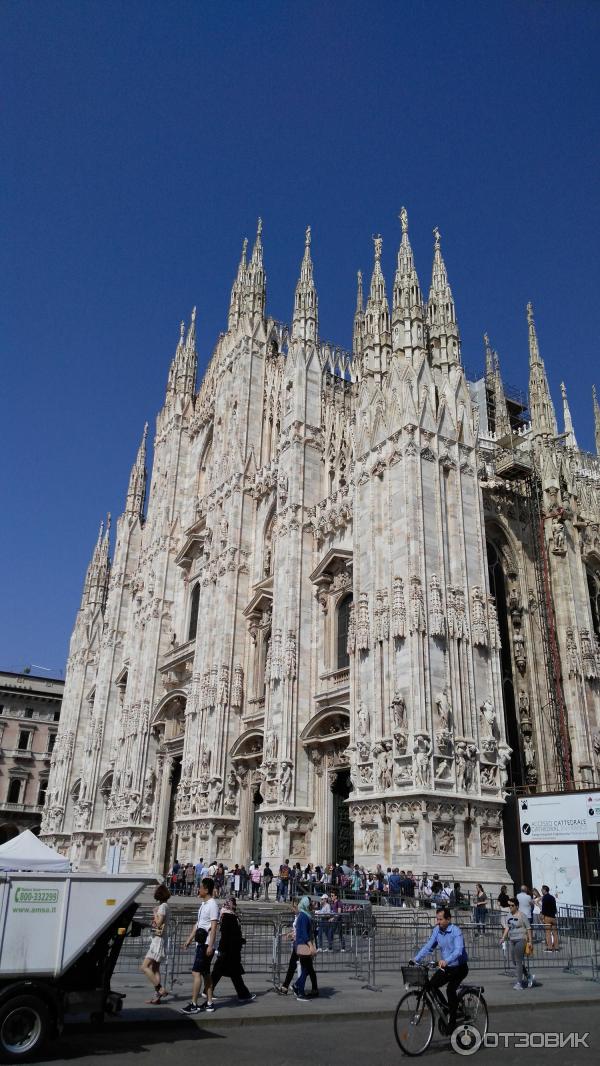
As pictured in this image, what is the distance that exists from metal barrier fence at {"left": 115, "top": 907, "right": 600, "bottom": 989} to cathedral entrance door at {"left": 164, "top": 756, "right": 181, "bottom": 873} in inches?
740

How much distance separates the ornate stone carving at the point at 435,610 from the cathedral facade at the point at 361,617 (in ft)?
0.21

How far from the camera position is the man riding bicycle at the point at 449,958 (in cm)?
801

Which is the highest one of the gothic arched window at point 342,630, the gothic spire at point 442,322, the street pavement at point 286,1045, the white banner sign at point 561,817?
the gothic spire at point 442,322

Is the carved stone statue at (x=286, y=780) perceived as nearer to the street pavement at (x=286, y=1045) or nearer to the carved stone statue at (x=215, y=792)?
the carved stone statue at (x=215, y=792)

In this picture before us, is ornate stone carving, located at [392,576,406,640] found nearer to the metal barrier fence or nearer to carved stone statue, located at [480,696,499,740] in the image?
carved stone statue, located at [480,696,499,740]

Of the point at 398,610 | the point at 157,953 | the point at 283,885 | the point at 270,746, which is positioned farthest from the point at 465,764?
the point at 157,953

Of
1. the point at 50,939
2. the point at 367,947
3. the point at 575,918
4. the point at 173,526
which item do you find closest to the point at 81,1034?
the point at 50,939

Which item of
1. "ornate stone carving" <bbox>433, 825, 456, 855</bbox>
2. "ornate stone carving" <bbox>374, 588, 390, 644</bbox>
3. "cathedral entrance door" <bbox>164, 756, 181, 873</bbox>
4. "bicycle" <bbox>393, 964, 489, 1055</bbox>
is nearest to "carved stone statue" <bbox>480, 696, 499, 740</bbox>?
"ornate stone carving" <bbox>433, 825, 456, 855</bbox>

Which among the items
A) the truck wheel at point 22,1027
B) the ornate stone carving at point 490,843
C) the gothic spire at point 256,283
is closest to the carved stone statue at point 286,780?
the ornate stone carving at point 490,843

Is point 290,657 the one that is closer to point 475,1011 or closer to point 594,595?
point 594,595

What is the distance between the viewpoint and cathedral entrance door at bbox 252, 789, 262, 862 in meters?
28.6

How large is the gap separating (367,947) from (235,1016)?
4090 mm

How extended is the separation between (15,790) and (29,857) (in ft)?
195

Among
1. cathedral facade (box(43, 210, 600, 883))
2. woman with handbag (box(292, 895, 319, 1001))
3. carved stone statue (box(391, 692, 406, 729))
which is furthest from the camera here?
cathedral facade (box(43, 210, 600, 883))
